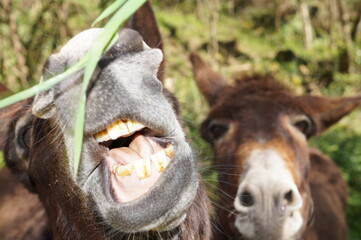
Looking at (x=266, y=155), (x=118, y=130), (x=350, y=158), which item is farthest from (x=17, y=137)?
(x=350, y=158)

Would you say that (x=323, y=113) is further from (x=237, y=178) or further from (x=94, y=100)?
(x=94, y=100)

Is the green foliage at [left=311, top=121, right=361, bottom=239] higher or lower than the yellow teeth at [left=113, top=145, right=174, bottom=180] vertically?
lower

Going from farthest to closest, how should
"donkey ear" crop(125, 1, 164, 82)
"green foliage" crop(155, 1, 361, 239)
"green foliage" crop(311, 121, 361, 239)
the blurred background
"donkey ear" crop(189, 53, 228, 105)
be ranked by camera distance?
"green foliage" crop(155, 1, 361, 239) < "green foliage" crop(311, 121, 361, 239) < the blurred background < "donkey ear" crop(189, 53, 228, 105) < "donkey ear" crop(125, 1, 164, 82)

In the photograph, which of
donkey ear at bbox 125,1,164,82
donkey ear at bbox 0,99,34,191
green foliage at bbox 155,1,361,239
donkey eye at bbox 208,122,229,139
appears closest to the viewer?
donkey ear at bbox 0,99,34,191

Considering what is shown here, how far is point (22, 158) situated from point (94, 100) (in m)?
1.17

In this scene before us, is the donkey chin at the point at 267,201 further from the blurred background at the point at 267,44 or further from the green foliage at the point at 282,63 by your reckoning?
the green foliage at the point at 282,63

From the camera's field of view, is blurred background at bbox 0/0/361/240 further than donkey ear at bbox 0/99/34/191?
Yes

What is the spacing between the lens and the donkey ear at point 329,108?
4816 millimetres

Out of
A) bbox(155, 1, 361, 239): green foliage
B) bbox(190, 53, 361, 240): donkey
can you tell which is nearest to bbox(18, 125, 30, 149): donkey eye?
bbox(190, 53, 361, 240): donkey

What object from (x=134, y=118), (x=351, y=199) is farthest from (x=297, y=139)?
(x=351, y=199)

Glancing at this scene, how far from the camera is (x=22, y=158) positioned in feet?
10.0

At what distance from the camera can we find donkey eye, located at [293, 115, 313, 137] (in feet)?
15.0

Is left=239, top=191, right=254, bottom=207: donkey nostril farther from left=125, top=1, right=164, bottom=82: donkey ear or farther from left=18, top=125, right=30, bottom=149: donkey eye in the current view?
left=18, top=125, right=30, bottom=149: donkey eye

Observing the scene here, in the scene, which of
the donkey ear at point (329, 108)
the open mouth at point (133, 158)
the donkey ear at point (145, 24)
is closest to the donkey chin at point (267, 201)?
the donkey ear at point (329, 108)
